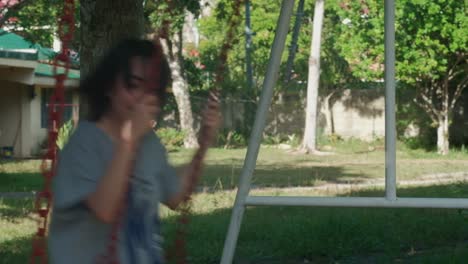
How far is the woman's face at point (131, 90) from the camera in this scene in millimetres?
2422

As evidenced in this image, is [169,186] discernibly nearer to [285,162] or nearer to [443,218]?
[443,218]

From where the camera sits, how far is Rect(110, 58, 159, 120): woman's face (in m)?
2.42

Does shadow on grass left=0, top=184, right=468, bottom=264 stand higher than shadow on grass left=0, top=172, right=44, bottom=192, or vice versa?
shadow on grass left=0, top=184, right=468, bottom=264

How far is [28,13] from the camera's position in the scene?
16734 millimetres

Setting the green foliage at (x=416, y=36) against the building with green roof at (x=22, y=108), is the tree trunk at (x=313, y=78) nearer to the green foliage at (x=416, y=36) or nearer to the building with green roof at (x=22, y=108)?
the green foliage at (x=416, y=36)

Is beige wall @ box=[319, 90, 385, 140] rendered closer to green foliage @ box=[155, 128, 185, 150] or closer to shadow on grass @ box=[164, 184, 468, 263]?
green foliage @ box=[155, 128, 185, 150]

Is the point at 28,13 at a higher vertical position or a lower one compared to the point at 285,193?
higher

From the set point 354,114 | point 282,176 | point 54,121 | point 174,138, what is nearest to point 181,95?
point 174,138

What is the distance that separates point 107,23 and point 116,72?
11.7ft

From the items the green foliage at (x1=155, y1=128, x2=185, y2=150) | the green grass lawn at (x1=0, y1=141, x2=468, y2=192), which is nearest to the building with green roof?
the green grass lawn at (x1=0, y1=141, x2=468, y2=192)

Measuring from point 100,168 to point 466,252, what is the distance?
5.01 metres

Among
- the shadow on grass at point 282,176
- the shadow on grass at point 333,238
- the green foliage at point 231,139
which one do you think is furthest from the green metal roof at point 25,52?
the shadow on grass at point 333,238

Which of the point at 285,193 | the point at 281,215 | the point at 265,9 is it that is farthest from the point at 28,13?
the point at 265,9

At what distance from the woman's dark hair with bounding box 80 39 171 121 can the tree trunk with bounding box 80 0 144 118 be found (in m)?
3.29
